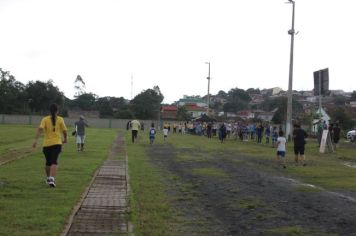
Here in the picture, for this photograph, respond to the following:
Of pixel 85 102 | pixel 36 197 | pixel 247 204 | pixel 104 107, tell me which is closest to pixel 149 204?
pixel 247 204

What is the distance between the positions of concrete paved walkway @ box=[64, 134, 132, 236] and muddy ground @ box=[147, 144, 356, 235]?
0.85 m

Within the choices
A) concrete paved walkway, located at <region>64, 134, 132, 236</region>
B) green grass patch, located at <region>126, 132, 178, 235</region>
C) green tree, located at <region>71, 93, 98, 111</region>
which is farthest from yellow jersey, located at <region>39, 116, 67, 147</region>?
green tree, located at <region>71, 93, 98, 111</region>

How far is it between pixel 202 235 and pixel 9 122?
295 ft

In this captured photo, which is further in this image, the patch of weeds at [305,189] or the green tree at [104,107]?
the green tree at [104,107]

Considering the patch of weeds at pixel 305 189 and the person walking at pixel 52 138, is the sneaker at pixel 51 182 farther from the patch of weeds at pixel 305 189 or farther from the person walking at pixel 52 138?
the patch of weeds at pixel 305 189

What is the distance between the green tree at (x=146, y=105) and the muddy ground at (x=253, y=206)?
10905 centimetres

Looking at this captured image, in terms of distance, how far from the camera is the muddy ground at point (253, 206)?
8798 millimetres

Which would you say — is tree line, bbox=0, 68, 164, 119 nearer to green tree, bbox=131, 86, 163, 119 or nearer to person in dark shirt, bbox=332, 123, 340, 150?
green tree, bbox=131, 86, 163, 119

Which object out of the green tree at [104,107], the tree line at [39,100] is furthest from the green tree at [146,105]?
the green tree at [104,107]

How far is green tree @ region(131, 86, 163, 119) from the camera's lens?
126812 millimetres

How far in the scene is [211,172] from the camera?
712 inches

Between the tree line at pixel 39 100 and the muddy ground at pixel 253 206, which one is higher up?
the tree line at pixel 39 100

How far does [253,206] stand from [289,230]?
2.34 metres

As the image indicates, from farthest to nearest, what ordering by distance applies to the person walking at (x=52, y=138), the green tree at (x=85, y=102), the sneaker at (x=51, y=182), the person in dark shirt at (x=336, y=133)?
the green tree at (x=85, y=102)
the person in dark shirt at (x=336, y=133)
the person walking at (x=52, y=138)
the sneaker at (x=51, y=182)
